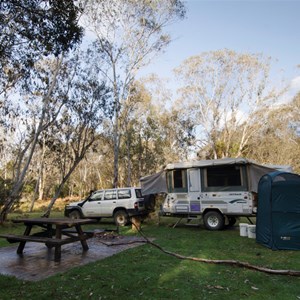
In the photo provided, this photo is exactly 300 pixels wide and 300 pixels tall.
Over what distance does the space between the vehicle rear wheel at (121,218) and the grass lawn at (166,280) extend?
5975mm

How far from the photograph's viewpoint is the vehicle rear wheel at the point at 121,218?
14005mm

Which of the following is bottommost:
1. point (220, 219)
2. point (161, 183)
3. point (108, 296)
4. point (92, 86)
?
point (108, 296)

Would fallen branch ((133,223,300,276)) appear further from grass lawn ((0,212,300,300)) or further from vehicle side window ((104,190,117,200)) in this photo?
vehicle side window ((104,190,117,200))

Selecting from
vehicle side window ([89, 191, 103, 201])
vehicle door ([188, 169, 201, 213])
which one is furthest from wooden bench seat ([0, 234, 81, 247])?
vehicle side window ([89, 191, 103, 201])

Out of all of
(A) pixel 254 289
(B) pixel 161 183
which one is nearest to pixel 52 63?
(B) pixel 161 183

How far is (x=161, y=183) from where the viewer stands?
1334 cm

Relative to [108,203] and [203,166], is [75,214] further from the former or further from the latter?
[203,166]

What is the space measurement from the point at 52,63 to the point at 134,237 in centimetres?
1288

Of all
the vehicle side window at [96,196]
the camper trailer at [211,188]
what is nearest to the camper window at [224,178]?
the camper trailer at [211,188]

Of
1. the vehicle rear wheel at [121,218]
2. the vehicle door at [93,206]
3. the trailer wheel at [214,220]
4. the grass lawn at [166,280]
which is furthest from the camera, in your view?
the vehicle door at [93,206]

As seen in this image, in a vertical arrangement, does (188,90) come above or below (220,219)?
above

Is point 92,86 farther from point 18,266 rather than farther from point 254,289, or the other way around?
point 254,289

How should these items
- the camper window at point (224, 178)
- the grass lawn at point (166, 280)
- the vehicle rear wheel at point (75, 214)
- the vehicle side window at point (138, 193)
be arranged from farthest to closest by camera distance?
A: the vehicle rear wheel at point (75, 214)
the vehicle side window at point (138, 193)
the camper window at point (224, 178)
the grass lawn at point (166, 280)

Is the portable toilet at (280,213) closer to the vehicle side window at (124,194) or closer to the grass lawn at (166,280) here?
the grass lawn at (166,280)
